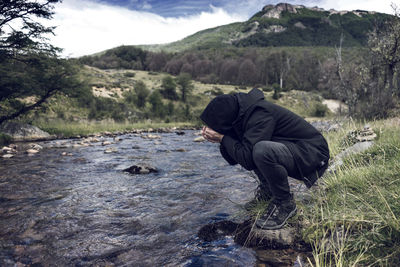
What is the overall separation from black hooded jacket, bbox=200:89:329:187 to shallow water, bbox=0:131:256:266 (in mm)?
815

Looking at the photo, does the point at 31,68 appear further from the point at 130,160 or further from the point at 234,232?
the point at 234,232

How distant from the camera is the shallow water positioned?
80.5 inches

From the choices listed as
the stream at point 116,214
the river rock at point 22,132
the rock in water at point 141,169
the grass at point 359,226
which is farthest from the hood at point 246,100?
the river rock at point 22,132

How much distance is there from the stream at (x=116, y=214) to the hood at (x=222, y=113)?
1104 millimetres

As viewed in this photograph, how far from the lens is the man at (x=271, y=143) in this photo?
2182mm

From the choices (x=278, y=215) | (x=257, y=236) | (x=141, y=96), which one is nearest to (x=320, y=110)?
(x=141, y=96)

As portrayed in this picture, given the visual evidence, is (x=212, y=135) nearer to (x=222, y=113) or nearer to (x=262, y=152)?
(x=222, y=113)

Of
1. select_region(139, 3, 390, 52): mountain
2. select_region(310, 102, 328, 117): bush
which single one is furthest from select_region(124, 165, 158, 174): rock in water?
select_region(139, 3, 390, 52): mountain

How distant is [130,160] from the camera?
6949 millimetres

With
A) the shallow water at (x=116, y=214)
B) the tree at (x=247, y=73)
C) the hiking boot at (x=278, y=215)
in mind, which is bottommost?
the shallow water at (x=116, y=214)

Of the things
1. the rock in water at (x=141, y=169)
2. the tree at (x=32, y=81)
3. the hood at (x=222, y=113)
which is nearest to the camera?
the hood at (x=222, y=113)

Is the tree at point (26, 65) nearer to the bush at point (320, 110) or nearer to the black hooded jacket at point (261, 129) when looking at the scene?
the black hooded jacket at point (261, 129)

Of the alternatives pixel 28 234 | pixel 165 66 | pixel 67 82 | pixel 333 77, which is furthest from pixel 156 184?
pixel 165 66

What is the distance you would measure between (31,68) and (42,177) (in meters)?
10.5
